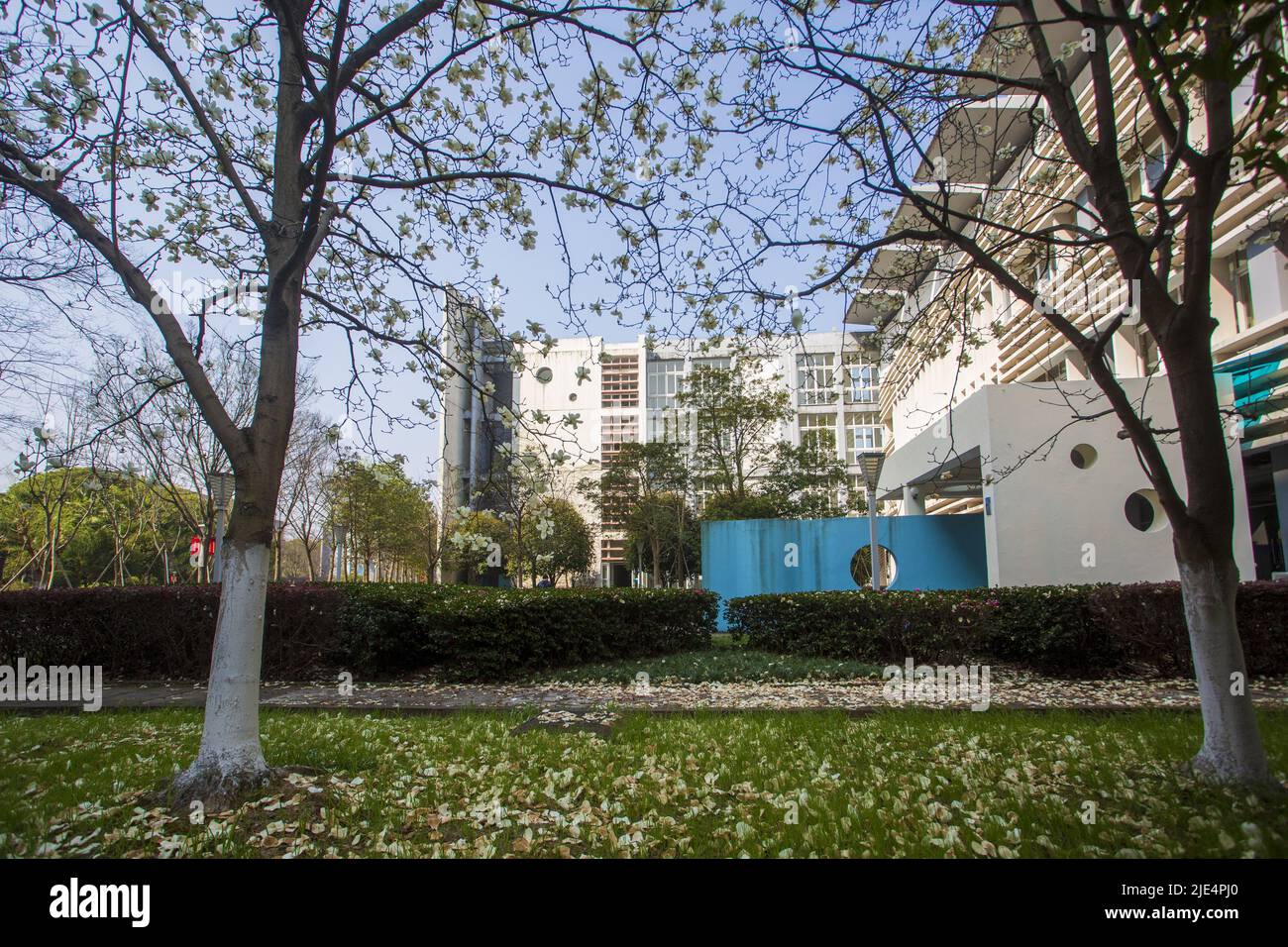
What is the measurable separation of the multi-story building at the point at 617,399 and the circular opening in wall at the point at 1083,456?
370cm

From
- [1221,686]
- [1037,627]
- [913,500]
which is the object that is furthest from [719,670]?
[913,500]

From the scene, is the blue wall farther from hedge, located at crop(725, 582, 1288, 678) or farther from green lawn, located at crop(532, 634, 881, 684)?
green lawn, located at crop(532, 634, 881, 684)

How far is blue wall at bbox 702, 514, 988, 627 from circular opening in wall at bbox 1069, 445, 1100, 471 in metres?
4.25

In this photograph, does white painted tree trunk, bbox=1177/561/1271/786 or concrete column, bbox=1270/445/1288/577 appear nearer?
white painted tree trunk, bbox=1177/561/1271/786

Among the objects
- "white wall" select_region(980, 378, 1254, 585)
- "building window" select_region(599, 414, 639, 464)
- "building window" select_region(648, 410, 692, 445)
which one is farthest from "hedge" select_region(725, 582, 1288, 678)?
"building window" select_region(599, 414, 639, 464)

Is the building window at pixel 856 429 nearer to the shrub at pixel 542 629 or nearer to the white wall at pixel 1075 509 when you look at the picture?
the white wall at pixel 1075 509

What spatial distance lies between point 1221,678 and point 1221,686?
0.15 feet

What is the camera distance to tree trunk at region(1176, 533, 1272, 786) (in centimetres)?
364

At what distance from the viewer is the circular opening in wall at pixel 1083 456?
12477 mm

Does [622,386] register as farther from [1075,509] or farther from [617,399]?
[1075,509]

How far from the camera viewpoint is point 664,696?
25.3 feet

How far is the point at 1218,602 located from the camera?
377cm
